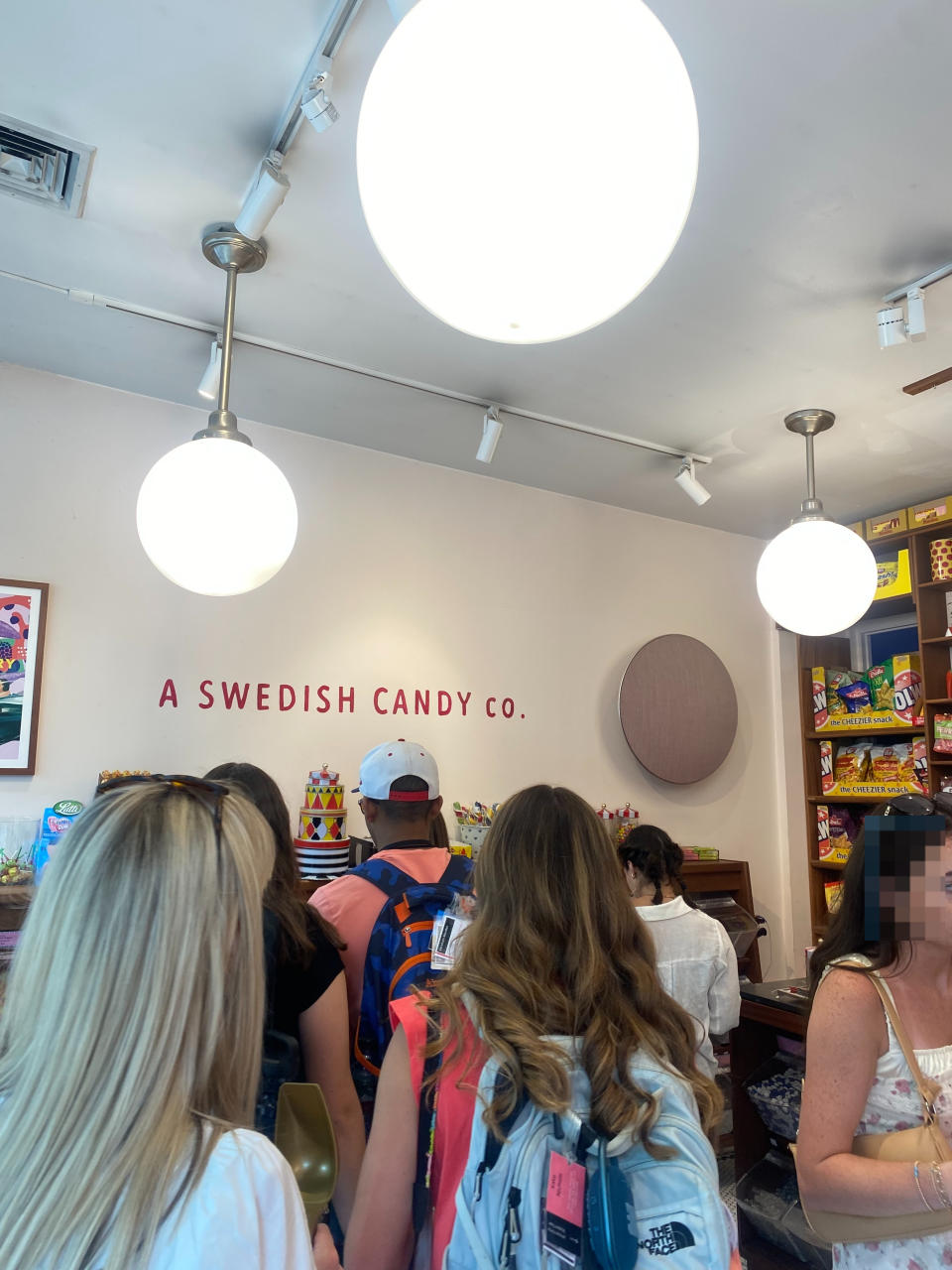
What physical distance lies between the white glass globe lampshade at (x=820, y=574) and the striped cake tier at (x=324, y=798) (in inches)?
60.6

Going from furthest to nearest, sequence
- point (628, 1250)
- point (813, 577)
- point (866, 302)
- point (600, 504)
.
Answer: point (600, 504)
point (813, 577)
point (866, 302)
point (628, 1250)

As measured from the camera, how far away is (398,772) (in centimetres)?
187

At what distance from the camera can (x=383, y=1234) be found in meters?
0.99

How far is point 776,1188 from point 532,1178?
1798 millimetres

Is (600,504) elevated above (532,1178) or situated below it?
above

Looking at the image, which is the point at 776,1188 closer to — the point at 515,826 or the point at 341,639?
the point at 515,826

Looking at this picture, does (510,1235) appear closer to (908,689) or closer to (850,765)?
(908,689)

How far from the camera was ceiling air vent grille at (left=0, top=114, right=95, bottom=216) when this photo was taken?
1704 mm

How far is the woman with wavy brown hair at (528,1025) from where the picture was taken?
3.07 feet

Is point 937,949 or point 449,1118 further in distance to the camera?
point 937,949

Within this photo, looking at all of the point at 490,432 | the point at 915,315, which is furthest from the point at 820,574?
the point at 490,432

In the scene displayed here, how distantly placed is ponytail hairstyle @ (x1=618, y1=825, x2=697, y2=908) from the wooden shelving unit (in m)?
1.16

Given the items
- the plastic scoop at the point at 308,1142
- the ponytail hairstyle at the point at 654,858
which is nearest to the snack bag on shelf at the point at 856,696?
the ponytail hairstyle at the point at 654,858

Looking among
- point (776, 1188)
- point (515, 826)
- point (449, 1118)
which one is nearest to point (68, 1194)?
point (449, 1118)
